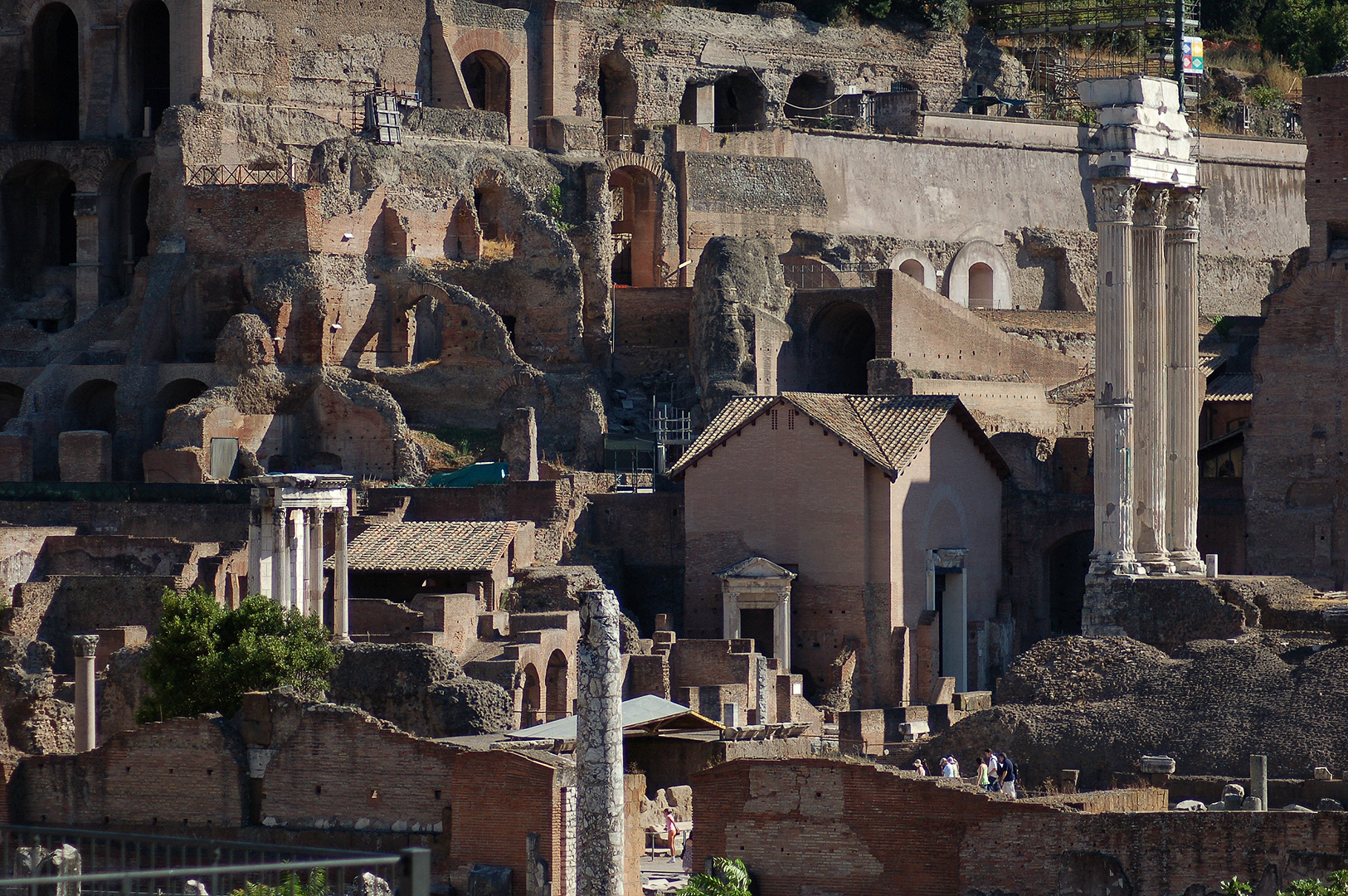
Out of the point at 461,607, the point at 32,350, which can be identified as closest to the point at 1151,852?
the point at 461,607

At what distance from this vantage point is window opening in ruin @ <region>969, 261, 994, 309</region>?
2682 inches

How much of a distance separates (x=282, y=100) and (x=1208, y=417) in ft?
71.2

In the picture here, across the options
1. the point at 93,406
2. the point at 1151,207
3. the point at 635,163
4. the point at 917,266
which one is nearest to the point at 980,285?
the point at 917,266

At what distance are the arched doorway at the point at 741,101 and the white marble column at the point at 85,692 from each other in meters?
35.1

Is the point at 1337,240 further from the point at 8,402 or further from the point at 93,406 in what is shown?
the point at 8,402

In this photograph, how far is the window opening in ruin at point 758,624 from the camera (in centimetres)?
4944

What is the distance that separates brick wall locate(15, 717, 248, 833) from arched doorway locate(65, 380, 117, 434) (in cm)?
2300

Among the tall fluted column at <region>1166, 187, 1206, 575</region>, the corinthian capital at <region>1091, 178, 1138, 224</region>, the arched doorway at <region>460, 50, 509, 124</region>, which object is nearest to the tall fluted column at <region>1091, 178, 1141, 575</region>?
the corinthian capital at <region>1091, 178, 1138, 224</region>

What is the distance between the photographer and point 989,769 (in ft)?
119

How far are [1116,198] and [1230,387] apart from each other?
13722mm

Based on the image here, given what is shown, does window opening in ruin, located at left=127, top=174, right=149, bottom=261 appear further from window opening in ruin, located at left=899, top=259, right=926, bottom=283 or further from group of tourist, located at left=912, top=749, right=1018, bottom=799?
group of tourist, located at left=912, top=749, right=1018, bottom=799

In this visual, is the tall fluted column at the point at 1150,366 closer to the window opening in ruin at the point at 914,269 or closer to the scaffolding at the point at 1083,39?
the window opening in ruin at the point at 914,269

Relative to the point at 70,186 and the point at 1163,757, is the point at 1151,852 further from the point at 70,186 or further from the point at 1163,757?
the point at 70,186

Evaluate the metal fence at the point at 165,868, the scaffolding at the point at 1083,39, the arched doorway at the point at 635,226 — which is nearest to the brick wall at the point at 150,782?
the metal fence at the point at 165,868
